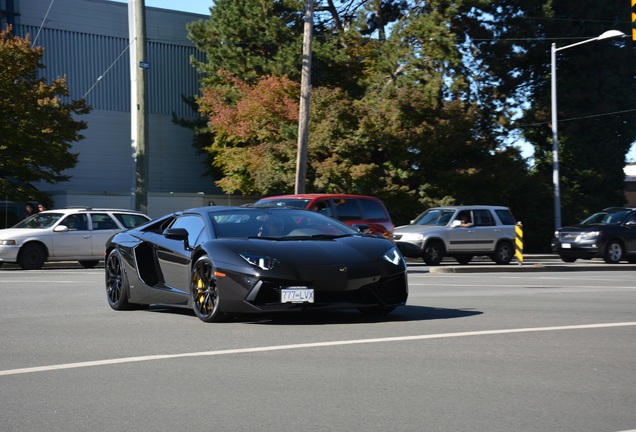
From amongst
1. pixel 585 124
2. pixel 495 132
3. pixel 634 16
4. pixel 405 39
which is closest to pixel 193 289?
pixel 634 16

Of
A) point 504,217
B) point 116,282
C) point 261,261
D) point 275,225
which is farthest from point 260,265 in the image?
point 504,217

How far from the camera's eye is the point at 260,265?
1063 centimetres

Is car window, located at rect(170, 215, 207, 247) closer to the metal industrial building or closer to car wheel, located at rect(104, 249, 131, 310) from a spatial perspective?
car wheel, located at rect(104, 249, 131, 310)

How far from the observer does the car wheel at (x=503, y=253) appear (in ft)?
100

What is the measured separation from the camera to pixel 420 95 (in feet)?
133

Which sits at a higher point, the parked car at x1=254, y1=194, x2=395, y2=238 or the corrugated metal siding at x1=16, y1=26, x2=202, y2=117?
the corrugated metal siding at x1=16, y1=26, x2=202, y2=117

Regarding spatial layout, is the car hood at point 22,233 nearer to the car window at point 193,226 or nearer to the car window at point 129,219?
the car window at point 129,219

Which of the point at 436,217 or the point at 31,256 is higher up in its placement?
the point at 436,217

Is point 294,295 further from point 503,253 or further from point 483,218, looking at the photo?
point 503,253

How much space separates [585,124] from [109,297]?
128 feet

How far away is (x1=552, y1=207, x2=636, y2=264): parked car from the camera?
1172 inches

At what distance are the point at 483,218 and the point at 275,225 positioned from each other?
64.7 ft

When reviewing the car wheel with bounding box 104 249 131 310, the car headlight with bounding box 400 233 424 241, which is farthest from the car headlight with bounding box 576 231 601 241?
the car wheel with bounding box 104 249 131 310

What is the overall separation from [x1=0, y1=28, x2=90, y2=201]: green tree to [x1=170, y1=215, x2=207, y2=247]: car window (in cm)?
2157
